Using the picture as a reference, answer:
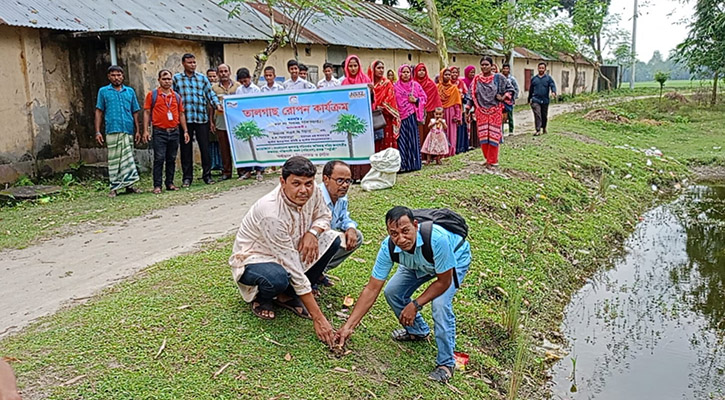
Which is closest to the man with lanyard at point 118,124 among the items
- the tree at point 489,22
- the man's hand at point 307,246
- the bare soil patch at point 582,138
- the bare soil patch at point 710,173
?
the man's hand at point 307,246

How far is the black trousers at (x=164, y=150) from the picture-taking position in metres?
8.84

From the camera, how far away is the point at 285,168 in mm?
3852

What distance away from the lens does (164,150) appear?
892 cm

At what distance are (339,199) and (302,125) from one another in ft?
13.7

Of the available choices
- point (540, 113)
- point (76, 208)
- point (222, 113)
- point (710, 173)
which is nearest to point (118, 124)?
point (76, 208)

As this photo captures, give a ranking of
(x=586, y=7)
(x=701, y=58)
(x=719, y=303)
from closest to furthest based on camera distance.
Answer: (x=719, y=303)
(x=701, y=58)
(x=586, y=7)

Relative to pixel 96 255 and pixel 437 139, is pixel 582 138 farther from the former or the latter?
pixel 96 255

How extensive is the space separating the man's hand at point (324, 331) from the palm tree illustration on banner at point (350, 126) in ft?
14.9

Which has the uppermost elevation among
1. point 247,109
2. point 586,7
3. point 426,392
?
point 586,7

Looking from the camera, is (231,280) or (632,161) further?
(632,161)

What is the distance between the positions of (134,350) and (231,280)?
1.19 meters

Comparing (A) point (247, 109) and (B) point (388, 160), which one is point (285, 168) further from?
(A) point (247, 109)

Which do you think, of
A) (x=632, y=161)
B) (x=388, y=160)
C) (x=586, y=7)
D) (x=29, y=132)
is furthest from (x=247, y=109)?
(x=586, y=7)

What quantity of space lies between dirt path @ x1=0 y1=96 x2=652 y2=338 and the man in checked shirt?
1.48 metres
